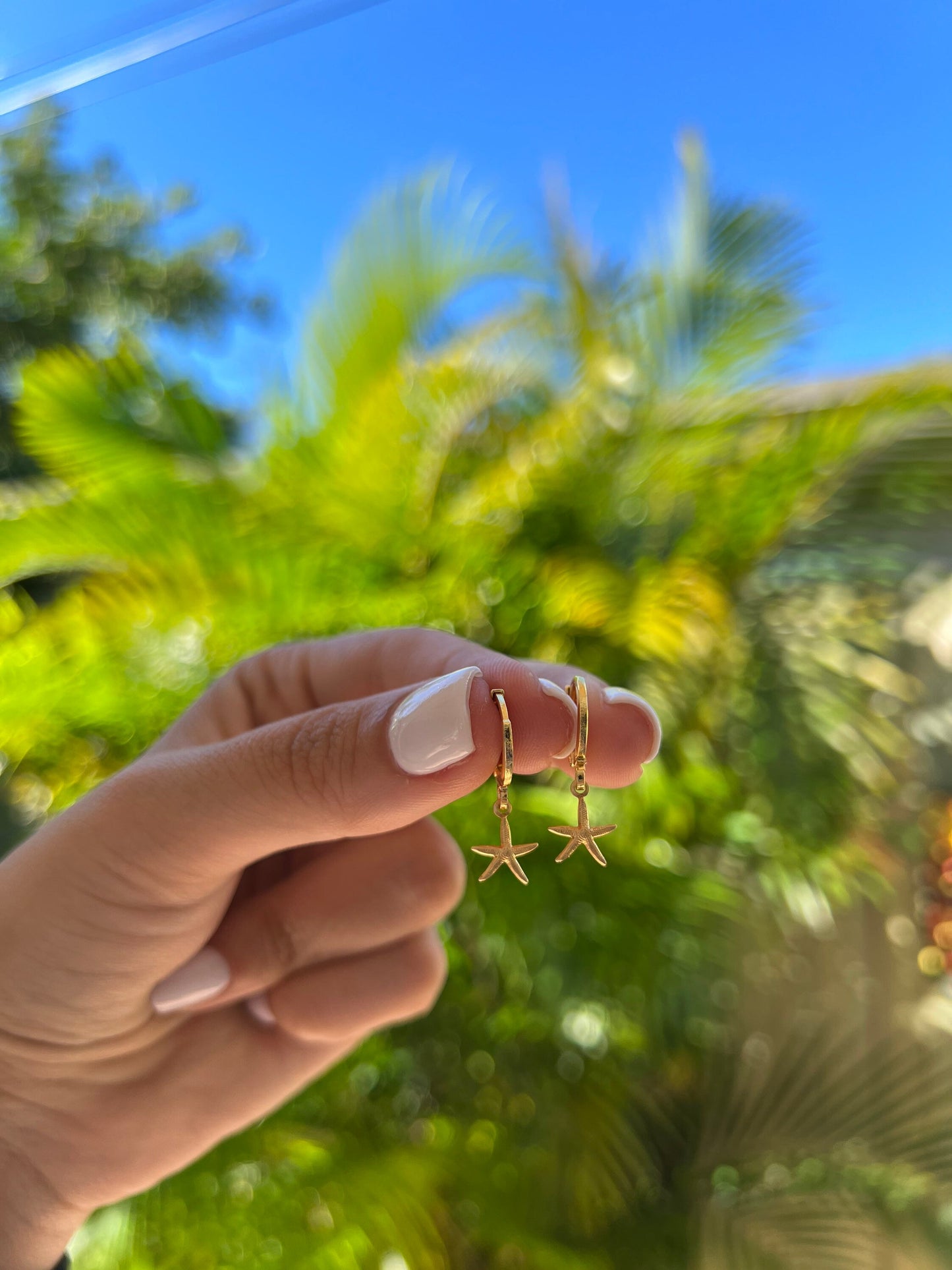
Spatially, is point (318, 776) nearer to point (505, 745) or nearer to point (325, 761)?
point (325, 761)

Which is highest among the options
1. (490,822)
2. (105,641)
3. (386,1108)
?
(105,641)

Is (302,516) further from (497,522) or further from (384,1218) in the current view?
(384,1218)

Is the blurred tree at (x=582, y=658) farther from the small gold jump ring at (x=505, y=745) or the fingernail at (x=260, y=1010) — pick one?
the small gold jump ring at (x=505, y=745)

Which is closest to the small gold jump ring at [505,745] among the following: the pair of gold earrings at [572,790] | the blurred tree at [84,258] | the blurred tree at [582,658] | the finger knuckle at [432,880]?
the pair of gold earrings at [572,790]

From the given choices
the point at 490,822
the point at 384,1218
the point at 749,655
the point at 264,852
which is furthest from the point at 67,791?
the point at 749,655

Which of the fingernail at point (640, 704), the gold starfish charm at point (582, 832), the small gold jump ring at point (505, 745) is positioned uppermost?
the small gold jump ring at point (505, 745)

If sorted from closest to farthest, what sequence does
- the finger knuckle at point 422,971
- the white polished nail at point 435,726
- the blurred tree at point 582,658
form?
the white polished nail at point 435,726 < the finger knuckle at point 422,971 < the blurred tree at point 582,658
